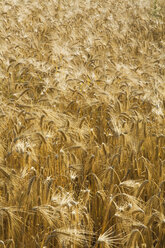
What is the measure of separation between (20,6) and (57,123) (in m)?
5.14

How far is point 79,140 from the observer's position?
247 centimetres

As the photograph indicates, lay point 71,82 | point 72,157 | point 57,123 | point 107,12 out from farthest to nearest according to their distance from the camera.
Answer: point 107,12 → point 71,82 → point 57,123 → point 72,157

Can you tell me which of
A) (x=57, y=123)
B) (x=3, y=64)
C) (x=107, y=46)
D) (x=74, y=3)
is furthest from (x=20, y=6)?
(x=57, y=123)

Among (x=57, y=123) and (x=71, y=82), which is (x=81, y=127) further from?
(x=71, y=82)

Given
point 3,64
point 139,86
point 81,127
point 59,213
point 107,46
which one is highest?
point 107,46

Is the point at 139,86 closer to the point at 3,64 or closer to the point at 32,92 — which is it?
the point at 32,92

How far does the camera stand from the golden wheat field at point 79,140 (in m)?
1.64

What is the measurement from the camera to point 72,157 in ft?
7.18

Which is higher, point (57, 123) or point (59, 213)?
point (57, 123)

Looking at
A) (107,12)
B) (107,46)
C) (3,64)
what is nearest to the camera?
(3,64)

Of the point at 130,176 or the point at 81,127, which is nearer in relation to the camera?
the point at 130,176

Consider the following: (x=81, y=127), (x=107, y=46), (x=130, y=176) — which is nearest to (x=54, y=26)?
(x=107, y=46)

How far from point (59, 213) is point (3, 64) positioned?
2.67 meters

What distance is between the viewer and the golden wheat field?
164cm
